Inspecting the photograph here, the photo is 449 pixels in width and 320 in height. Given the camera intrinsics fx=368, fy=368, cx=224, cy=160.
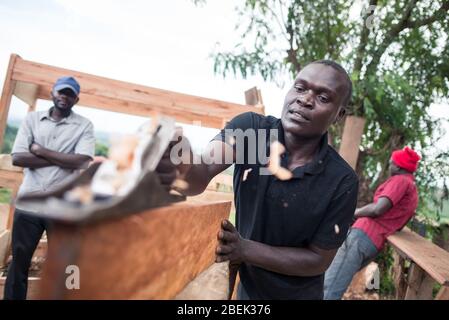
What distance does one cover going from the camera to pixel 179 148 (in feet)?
3.75

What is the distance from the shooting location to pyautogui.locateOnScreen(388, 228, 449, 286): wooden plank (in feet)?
9.35

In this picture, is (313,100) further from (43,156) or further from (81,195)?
(43,156)

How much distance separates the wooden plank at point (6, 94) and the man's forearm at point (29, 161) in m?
0.82

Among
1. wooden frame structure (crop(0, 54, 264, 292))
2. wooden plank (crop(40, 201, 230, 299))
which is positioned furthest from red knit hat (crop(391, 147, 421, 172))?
wooden plank (crop(40, 201, 230, 299))

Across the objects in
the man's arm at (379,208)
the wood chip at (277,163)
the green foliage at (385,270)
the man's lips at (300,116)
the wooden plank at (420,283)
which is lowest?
the green foliage at (385,270)

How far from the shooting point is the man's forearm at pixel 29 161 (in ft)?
10.2

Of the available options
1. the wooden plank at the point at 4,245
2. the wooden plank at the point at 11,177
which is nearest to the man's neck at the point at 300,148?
the wooden plank at the point at 11,177

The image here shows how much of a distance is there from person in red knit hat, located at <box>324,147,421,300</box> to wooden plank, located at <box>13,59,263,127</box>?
66.5 inches

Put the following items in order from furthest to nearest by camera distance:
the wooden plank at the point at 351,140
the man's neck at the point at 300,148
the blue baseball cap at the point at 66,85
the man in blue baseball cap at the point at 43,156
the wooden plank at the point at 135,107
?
the wooden plank at the point at 351,140 → the wooden plank at the point at 135,107 → the blue baseball cap at the point at 66,85 → the man in blue baseball cap at the point at 43,156 → the man's neck at the point at 300,148

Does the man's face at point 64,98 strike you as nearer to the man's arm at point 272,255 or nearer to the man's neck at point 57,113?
the man's neck at point 57,113

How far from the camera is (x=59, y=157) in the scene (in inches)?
123

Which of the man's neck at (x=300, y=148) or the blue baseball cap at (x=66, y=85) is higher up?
the blue baseball cap at (x=66, y=85)
